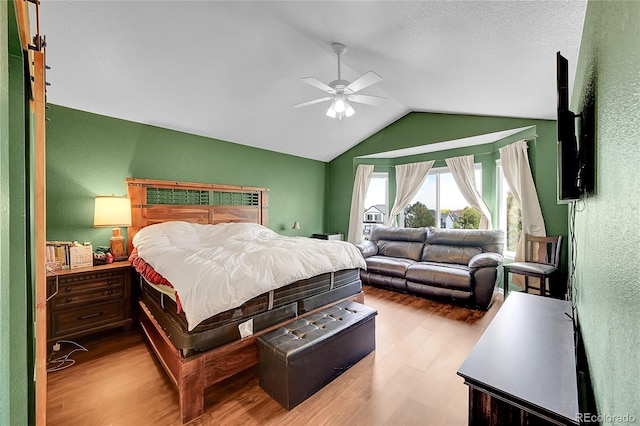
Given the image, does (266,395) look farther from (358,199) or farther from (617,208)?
(358,199)

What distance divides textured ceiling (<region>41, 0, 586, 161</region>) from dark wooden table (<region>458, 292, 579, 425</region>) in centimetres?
202

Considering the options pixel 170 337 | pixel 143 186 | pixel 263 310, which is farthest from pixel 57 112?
pixel 263 310

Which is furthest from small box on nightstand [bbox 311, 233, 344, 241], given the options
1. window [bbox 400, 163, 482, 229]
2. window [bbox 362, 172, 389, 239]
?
window [bbox 400, 163, 482, 229]

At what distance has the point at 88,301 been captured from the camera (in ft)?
9.08

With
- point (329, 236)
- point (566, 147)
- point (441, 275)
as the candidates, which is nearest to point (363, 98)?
point (566, 147)

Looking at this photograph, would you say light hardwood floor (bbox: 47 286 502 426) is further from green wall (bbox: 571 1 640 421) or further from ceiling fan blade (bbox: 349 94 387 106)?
ceiling fan blade (bbox: 349 94 387 106)

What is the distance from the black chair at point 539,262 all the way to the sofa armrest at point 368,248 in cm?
208

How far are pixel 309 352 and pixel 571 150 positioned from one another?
6.30 ft

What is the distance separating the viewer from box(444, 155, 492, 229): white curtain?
482cm

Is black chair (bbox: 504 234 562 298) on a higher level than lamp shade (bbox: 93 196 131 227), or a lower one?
lower

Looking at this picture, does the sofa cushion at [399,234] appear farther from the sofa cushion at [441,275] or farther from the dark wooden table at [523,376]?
the dark wooden table at [523,376]

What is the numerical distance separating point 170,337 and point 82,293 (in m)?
1.50
